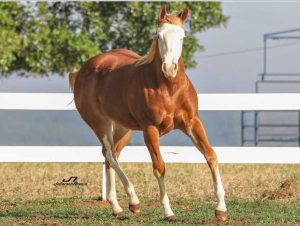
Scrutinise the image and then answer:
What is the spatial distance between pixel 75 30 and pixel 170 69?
21.1 meters

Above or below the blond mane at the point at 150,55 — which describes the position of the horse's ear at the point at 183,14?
above

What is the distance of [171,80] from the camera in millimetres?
8938

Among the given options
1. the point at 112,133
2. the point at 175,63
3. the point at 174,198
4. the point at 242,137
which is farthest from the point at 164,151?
the point at 242,137

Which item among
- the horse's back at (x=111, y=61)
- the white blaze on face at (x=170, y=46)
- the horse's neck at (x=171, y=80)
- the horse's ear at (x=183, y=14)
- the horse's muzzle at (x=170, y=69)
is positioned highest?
the horse's ear at (x=183, y=14)

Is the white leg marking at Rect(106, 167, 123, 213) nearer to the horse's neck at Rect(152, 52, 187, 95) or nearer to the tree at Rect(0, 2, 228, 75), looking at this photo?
the horse's neck at Rect(152, 52, 187, 95)

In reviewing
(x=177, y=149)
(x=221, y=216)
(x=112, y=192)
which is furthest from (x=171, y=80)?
(x=177, y=149)

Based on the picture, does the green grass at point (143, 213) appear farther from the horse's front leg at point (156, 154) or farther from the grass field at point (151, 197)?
the horse's front leg at point (156, 154)

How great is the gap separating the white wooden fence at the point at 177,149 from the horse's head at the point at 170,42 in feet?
13.3

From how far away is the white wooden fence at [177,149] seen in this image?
41.7ft

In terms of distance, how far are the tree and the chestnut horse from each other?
1639 centimetres

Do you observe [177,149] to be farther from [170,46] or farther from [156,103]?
[170,46]

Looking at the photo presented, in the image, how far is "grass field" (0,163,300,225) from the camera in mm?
9602

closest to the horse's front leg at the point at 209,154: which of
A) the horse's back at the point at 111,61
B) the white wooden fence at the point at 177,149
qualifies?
the horse's back at the point at 111,61

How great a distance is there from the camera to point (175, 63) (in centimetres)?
854
